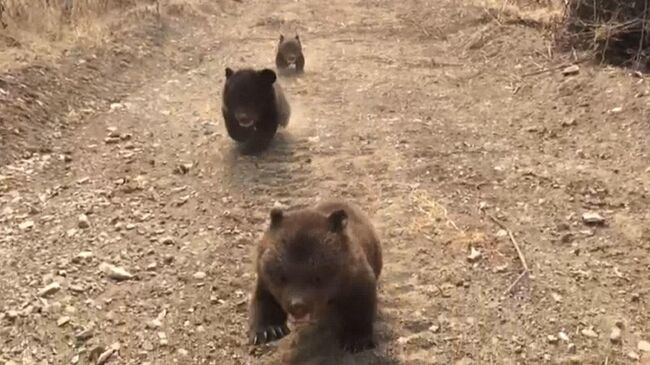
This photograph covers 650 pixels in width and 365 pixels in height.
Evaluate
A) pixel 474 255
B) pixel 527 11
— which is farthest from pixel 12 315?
pixel 527 11

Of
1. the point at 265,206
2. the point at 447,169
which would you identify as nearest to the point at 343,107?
the point at 447,169

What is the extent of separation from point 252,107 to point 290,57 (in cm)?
397

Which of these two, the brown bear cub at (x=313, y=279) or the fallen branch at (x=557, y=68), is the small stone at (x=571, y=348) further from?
the fallen branch at (x=557, y=68)

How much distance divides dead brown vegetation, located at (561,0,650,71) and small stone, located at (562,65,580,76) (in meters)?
0.29

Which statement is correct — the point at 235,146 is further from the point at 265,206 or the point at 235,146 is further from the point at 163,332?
the point at 163,332

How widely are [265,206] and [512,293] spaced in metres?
2.35

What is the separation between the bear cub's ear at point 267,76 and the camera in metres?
8.05

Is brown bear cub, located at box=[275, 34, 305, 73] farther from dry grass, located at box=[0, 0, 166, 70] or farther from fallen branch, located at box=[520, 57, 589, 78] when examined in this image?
fallen branch, located at box=[520, 57, 589, 78]

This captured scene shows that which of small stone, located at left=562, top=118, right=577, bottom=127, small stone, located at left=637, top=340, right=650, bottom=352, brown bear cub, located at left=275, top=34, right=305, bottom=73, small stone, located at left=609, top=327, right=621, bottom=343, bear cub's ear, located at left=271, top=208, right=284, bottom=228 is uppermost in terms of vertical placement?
bear cub's ear, located at left=271, top=208, right=284, bottom=228

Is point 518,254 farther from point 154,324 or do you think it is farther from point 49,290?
point 49,290

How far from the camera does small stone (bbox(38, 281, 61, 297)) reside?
207 inches

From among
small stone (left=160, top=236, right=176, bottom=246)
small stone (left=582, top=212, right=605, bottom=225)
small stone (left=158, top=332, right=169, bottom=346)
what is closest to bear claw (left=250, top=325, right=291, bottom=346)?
small stone (left=158, top=332, right=169, bottom=346)

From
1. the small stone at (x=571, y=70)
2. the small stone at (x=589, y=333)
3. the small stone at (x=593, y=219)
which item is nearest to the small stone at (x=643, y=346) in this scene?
the small stone at (x=589, y=333)

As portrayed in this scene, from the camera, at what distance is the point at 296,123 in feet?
29.5
